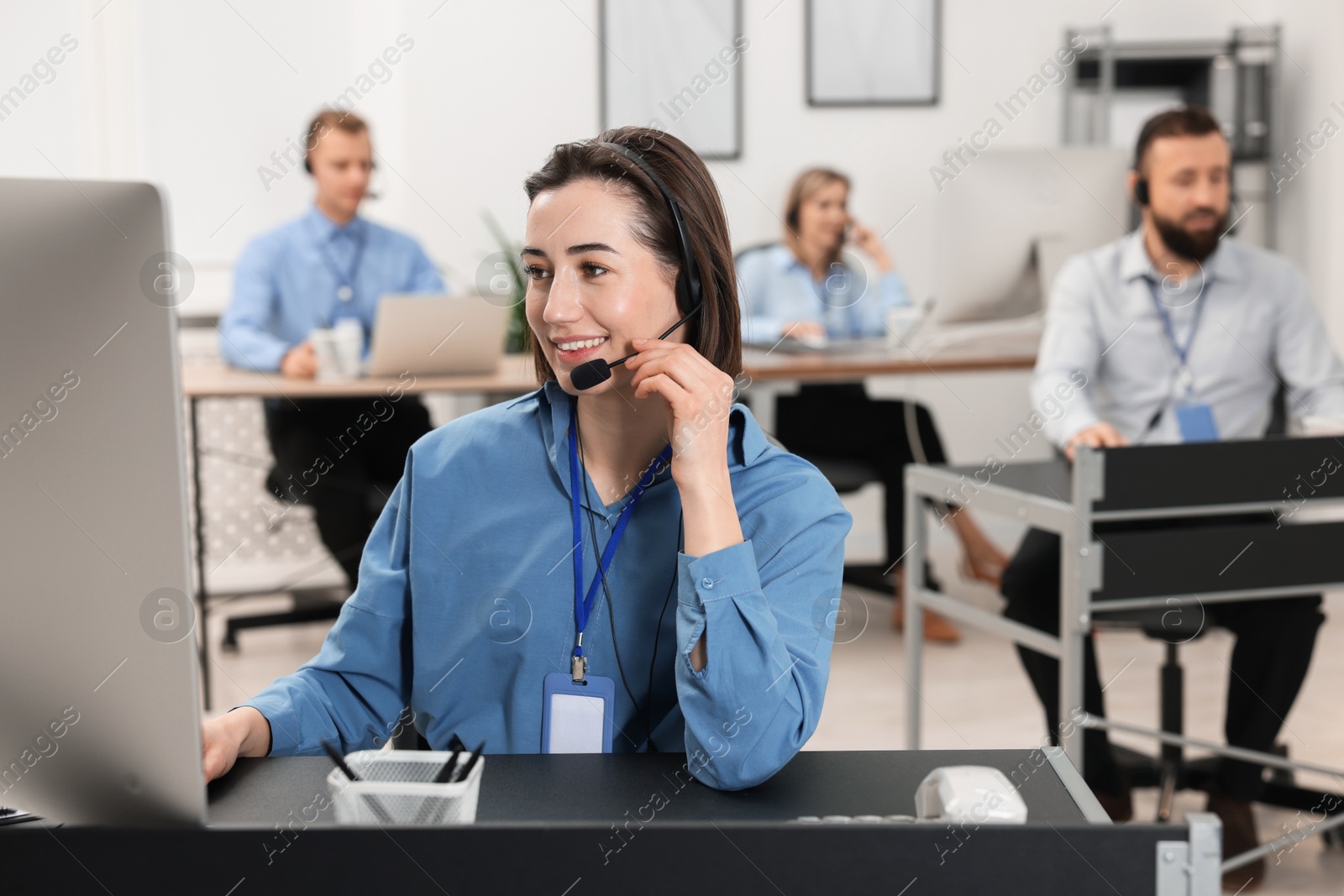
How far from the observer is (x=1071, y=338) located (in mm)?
2682

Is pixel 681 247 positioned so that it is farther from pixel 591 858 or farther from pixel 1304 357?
pixel 1304 357

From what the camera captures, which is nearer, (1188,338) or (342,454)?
(1188,338)

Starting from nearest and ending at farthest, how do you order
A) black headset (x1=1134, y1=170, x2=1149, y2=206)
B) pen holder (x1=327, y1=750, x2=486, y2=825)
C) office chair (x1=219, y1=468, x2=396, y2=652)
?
pen holder (x1=327, y1=750, x2=486, y2=825) → black headset (x1=1134, y1=170, x2=1149, y2=206) → office chair (x1=219, y1=468, x2=396, y2=652)

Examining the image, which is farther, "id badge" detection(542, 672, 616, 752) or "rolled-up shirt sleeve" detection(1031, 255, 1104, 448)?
"rolled-up shirt sleeve" detection(1031, 255, 1104, 448)

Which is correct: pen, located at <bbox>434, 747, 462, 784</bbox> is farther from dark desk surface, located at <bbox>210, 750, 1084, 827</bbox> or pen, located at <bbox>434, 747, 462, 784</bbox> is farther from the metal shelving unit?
the metal shelving unit

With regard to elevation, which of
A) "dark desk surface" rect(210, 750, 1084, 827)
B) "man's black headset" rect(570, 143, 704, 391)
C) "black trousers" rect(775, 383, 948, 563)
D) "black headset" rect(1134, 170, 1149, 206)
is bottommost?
"black trousers" rect(775, 383, 948, 563)

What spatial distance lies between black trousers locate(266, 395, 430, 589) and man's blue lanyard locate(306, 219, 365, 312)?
405mm

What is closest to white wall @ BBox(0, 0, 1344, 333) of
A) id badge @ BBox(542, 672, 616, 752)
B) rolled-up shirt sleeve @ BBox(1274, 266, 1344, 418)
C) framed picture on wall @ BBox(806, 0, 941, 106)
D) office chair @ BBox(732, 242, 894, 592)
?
framed picture on wall @ BBox(806, 0, 941, 106)

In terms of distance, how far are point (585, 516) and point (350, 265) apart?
273cm

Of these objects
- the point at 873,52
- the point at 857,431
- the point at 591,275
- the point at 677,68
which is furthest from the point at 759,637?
the point at 873,52

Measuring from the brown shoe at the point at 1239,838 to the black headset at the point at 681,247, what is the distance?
4.41ft

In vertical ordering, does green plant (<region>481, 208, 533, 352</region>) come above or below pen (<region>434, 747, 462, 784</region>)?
above

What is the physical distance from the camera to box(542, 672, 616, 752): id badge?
1.08 m

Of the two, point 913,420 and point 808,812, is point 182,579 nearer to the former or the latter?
point 808,812
